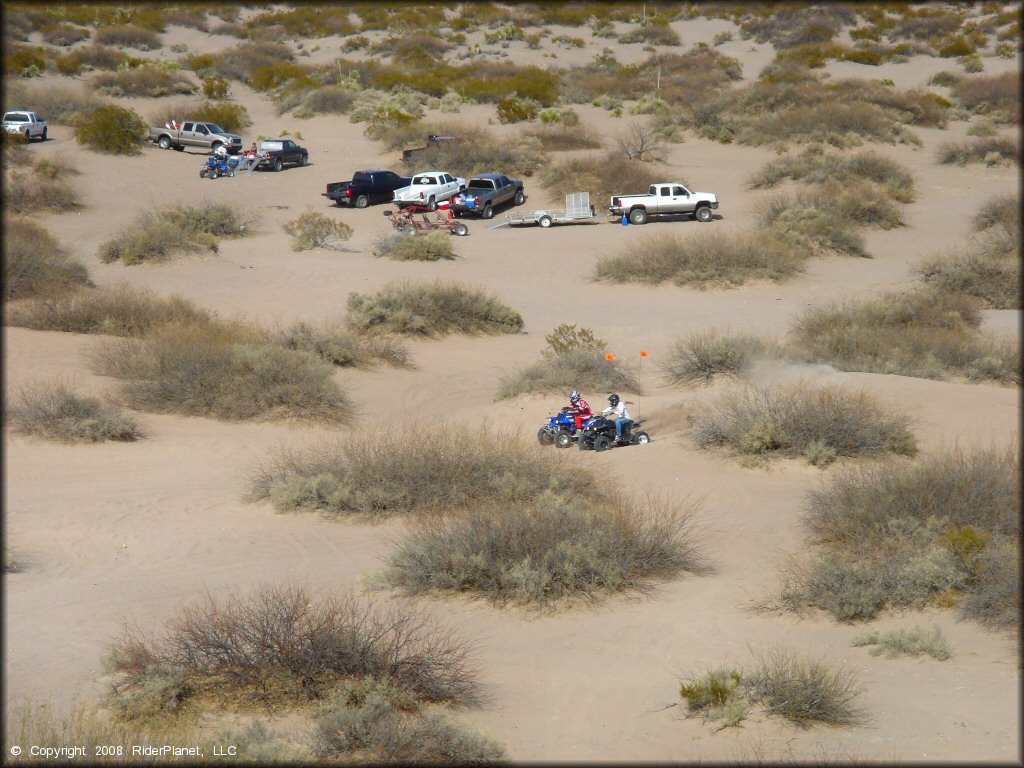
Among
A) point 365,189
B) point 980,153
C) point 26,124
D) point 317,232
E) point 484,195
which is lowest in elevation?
point 317,232

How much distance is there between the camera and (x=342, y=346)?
70.9ft

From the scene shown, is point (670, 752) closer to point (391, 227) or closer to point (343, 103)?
point (391, 227)

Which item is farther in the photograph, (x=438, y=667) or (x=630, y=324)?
(x=630, y=324)

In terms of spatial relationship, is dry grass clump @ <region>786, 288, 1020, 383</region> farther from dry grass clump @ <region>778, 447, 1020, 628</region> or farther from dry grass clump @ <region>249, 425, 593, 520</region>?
dry grass clump @ <region>249, 425, 593, 520</region>

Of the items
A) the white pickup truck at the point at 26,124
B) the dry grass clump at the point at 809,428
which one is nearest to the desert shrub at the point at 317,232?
the white pickup truck at the point at 26,124

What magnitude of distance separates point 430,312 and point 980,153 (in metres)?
28.9

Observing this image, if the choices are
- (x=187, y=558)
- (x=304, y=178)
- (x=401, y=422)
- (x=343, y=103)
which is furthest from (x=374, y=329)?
(x=343, y=103)

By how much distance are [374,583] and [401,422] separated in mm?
7800

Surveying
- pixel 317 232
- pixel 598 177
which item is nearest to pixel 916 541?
pixel 317 232

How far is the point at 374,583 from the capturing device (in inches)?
438

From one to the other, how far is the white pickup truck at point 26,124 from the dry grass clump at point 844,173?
1154 inches

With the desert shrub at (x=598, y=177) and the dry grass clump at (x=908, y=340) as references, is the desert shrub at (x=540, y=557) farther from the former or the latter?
the desert shrub at (x=598, y=177)

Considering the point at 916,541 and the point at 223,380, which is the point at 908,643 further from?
the point at 223,380

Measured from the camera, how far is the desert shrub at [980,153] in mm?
42219
